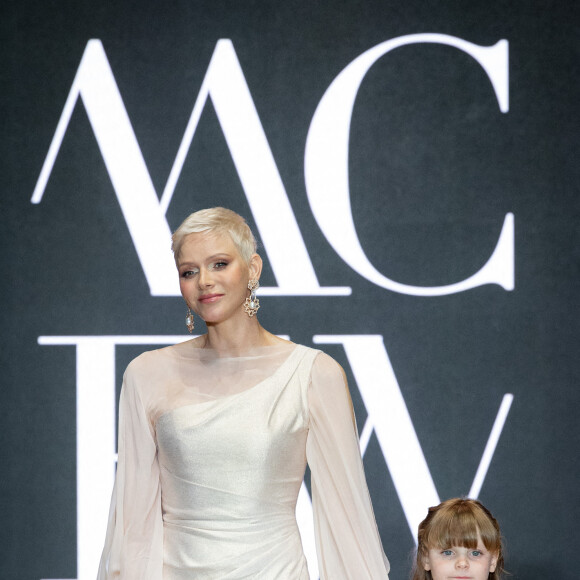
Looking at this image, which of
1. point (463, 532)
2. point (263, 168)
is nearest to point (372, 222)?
point (263, 168)

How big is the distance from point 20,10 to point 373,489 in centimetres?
237

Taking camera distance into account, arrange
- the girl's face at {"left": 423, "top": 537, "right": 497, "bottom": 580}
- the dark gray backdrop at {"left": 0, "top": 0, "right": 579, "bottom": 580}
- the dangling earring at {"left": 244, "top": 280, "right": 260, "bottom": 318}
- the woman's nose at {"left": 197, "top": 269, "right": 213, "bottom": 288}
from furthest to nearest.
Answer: the dark gray backdrop at {"left": 0, "top": 0, "right": 579, "bottom": 580}, the girl's face at {"left": 423, "top": 537, "right": 497, "bottom": 580}, the dangling earring at {"left": 244, "top": 280, "right": 260, "bottom": 318}, the woman's nose at {"left": 197, "top": 269, "right": 213, "bottom": 288}

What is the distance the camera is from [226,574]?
76.9 inches

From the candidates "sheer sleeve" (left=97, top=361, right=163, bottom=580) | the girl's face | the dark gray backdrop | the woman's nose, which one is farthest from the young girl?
the woman's nose

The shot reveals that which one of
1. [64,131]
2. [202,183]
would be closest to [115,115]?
[64,131]

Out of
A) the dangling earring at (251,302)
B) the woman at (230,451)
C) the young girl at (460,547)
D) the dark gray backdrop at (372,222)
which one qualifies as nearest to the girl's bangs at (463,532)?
the young girl at (460,547)

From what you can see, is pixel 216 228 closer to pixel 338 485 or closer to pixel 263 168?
pixel 338 485

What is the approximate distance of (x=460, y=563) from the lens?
244 centimetres

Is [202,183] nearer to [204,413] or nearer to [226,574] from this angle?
[204,413]

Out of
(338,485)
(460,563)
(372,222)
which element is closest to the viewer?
(338,485)

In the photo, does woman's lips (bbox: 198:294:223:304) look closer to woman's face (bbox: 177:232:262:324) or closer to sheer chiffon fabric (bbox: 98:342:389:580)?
woman's face (bbox: 177:232:262:324)

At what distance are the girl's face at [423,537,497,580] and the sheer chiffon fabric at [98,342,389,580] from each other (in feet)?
1.36

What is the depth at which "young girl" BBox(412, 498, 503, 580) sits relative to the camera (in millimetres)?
2439

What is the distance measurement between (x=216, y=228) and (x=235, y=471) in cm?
57
